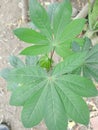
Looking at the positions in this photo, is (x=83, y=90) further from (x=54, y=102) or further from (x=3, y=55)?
(x=3, y=55)

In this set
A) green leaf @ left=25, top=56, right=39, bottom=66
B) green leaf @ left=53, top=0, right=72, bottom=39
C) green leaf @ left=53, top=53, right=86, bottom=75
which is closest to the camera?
green leaf @ left=53, top=53, right=86, bottom=75

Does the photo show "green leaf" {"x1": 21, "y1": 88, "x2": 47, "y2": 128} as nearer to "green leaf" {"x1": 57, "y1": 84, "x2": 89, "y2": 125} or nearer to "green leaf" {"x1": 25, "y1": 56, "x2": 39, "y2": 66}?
"green leaf" {"x1": 57, "y1": 84, "x2": 89, "y2": 125}

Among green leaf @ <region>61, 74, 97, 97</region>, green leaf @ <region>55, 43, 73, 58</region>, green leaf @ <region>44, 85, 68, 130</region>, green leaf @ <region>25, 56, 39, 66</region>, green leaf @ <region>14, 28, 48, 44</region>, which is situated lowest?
green leaf @ <region>44, 85, 68, 130</region>

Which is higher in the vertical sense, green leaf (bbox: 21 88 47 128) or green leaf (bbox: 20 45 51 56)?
green leaf (bbox: 20 45 51 56)

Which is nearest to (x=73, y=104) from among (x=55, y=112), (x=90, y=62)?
(x=55, y=112)

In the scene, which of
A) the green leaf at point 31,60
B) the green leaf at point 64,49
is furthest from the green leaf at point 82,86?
the green leaf at point 31,60

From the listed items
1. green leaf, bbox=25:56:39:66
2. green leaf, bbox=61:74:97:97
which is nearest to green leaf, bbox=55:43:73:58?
green leaf, bbox=61:74:97:97
